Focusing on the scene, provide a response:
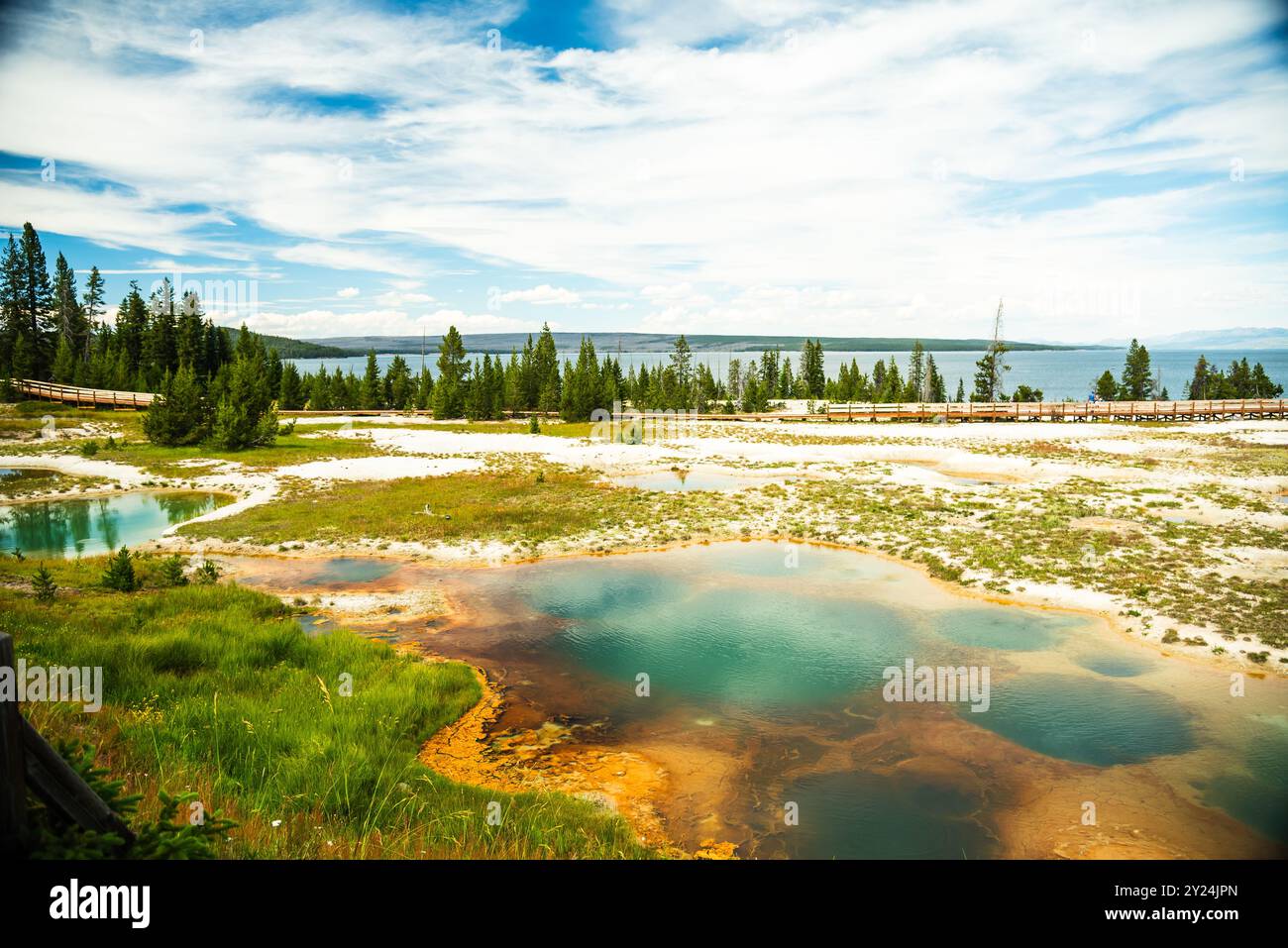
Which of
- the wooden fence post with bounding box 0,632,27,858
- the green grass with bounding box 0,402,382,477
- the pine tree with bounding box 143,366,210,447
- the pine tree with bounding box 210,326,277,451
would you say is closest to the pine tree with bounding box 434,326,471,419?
the green grass with bounding box 0,402,382,477

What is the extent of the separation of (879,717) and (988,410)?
80778 mm

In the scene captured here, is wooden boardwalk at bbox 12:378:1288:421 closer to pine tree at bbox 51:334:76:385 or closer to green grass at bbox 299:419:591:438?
pine tree at bbox 51:334:76:385

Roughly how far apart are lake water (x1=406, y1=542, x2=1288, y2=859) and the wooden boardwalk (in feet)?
224

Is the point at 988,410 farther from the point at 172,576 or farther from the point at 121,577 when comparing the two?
the point at 121,577

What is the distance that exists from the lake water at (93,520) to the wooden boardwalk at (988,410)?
4584 cm

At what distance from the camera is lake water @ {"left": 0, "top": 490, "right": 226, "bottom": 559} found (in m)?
25.4

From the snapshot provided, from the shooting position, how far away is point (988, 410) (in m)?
82.9

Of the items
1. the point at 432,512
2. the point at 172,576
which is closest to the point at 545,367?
the point at 432,512

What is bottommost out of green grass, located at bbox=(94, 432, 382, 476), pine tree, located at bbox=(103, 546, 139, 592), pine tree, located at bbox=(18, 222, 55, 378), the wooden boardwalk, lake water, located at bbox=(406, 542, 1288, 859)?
lake water, located at bbox=(406, 542, 1288, 859)

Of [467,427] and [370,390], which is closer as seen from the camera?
[467,427]

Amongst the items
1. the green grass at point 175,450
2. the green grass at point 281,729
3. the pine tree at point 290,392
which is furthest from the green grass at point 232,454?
the pine tree at point 290,392

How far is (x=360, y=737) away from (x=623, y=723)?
4.64m

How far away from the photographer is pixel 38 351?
256ft

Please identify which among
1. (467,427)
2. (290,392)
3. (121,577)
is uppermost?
(290,392)
